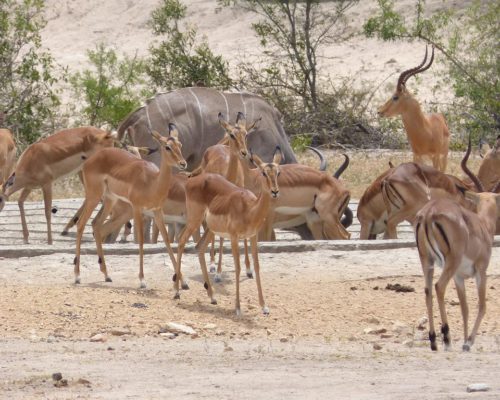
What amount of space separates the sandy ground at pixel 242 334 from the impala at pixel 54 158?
2274 mm

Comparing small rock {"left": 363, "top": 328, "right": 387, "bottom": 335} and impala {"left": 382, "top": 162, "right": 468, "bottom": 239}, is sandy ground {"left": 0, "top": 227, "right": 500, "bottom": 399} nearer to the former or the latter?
small rock {"left": 363, "top": 328, "right": 387, "bottom": 335}

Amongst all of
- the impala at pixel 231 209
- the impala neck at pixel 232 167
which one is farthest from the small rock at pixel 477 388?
the impala neck at pixel 232 167

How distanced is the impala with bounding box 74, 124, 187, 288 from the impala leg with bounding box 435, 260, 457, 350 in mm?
2449

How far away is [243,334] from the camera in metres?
8.76

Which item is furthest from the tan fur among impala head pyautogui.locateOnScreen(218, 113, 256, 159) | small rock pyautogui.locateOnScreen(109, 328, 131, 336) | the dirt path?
impala head pyautogui.locateOnScreen(218, 113, 256, 159)

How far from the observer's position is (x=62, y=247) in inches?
441

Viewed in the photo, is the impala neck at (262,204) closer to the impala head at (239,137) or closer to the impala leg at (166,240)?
the impala leg at (166,240)

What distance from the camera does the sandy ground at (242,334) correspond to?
651cm

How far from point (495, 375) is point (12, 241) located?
7.72 metres

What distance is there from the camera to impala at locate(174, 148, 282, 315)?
9.37 metres

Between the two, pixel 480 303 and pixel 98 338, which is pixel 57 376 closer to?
pixel 98 338

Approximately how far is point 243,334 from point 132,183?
6.52 ft

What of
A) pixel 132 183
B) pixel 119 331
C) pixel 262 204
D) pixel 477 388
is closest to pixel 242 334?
pixel 119 331

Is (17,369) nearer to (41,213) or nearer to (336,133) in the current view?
(41,213)
